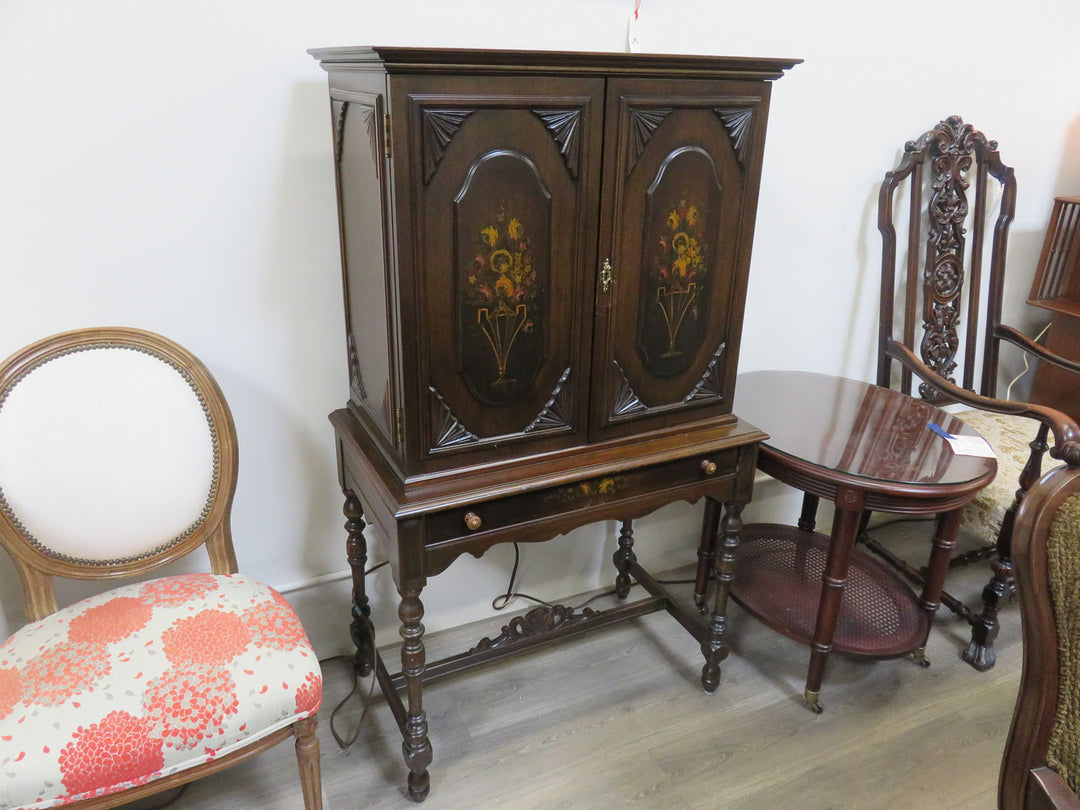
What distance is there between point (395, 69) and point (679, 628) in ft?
5.26

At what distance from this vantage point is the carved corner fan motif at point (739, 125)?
1.40 metres

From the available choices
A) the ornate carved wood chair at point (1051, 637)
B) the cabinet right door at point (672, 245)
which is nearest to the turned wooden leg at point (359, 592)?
the cabinet right door at point (672, 245)

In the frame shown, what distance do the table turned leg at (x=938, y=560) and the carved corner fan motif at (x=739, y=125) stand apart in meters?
0.98

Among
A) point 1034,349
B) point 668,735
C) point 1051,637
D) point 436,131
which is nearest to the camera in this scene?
point 1051,637

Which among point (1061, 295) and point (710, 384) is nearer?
point (710, 384)

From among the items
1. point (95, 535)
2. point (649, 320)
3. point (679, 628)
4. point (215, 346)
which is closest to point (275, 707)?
point (95, 535)

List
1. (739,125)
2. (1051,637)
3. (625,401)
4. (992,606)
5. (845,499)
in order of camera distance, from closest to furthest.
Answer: (1051,637) → (739,125) → (625,401) → (845,499) → (992,606)

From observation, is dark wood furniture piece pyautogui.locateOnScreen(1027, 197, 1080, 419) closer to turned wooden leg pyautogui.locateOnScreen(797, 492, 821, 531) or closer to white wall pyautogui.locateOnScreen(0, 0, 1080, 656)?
white wall pyautogui.locateOnScreen(0, 0, 1080, 656)

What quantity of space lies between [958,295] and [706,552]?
1.06m

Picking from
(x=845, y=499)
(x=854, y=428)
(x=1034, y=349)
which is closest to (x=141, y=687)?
(x=845, y=499)

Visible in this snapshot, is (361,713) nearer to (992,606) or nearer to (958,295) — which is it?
(992,606)

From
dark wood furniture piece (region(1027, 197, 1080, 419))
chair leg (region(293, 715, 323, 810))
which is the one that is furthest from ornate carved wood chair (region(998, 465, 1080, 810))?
dark wood furniture piece (region(1027, 197, 1080, 419))

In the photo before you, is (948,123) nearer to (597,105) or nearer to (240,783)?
(597,105)

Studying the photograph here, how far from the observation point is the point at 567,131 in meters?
1.27
